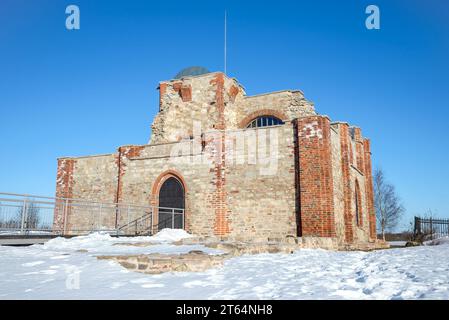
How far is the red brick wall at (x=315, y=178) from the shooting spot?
44.7 ft

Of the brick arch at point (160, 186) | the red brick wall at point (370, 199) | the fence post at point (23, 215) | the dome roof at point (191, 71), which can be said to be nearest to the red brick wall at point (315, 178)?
the brick arch at point (160, 186)

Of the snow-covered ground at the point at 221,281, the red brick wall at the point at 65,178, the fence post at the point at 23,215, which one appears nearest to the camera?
the snow-covered ground at the point at 221,281

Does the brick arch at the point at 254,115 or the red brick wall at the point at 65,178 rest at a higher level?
the brick arch at the point at 254,115

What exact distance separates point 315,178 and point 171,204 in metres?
7.11

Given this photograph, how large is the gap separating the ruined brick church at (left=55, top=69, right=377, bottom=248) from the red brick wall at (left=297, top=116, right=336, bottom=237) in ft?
0.12

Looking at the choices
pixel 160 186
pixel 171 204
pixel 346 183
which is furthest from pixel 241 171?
→ pixel 346 183

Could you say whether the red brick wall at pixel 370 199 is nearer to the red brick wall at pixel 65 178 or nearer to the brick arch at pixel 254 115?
the brick arch at pixel 254 115

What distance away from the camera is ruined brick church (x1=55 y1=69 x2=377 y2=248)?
14172 millimetres

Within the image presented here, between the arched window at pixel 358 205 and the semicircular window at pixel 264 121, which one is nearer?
the arched window at pixel 358 205

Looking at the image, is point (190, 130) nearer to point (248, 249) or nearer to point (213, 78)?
point (213, 78)

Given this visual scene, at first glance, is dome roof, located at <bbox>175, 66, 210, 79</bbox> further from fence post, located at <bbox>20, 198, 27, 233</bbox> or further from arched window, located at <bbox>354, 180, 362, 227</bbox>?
fence post, located at <bbox>20, 198, 27, 233</bbox>

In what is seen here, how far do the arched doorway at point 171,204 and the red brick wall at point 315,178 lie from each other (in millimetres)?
5856

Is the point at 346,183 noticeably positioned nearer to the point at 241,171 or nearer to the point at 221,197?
the point at 241,171
